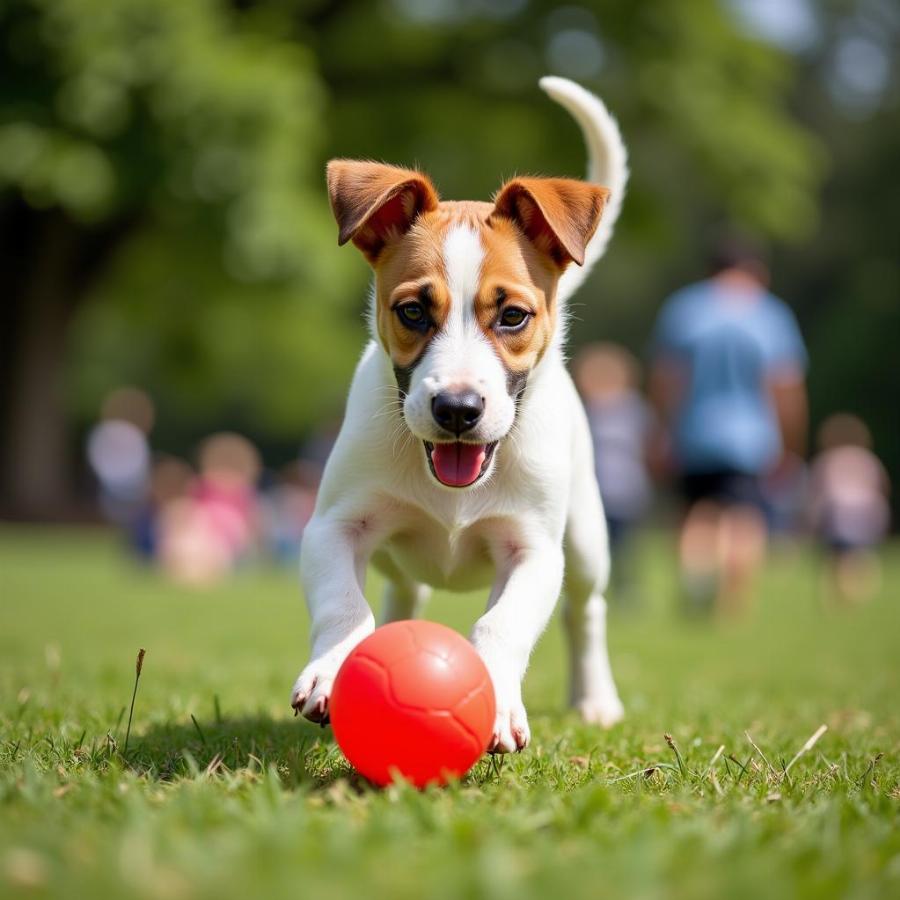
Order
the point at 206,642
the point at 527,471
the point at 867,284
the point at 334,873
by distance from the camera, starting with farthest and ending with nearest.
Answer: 1. the point at 867,284
2. the point at 206,642
3. the point at 527,471
4. the point at 334,873

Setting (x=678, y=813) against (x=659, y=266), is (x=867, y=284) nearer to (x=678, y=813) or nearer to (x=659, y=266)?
(x=659, y=266)

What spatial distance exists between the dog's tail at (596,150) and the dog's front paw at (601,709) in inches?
69.0

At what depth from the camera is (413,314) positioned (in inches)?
153

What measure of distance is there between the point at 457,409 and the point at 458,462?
27cm

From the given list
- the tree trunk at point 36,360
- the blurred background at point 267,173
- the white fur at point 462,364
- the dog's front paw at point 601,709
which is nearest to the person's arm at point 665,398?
the blurred background at point 267,173

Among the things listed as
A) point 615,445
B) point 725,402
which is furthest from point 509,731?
point 615,445

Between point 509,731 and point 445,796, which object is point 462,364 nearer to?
point 509,731

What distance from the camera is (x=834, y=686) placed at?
666cm

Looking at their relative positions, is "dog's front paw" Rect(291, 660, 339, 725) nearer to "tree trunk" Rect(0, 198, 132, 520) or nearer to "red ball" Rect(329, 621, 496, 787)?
"red ball" Rect(329, 621, 496, 787)

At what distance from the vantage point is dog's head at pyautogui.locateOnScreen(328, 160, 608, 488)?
370 centimetres

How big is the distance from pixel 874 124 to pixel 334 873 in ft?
154

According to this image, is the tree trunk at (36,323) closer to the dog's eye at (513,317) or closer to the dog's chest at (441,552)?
the dog's chest at (441,552)

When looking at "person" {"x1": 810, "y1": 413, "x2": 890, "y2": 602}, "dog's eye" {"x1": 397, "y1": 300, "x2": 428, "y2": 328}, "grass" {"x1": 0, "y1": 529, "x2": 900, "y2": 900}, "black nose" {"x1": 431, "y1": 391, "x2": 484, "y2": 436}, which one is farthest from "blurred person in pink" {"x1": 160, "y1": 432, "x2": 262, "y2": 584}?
"black nose" {"x1": 431, "y1": 391, "x2": 484, "y2": 436}

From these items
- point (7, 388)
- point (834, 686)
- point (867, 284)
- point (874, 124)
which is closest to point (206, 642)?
point (834, 686)
